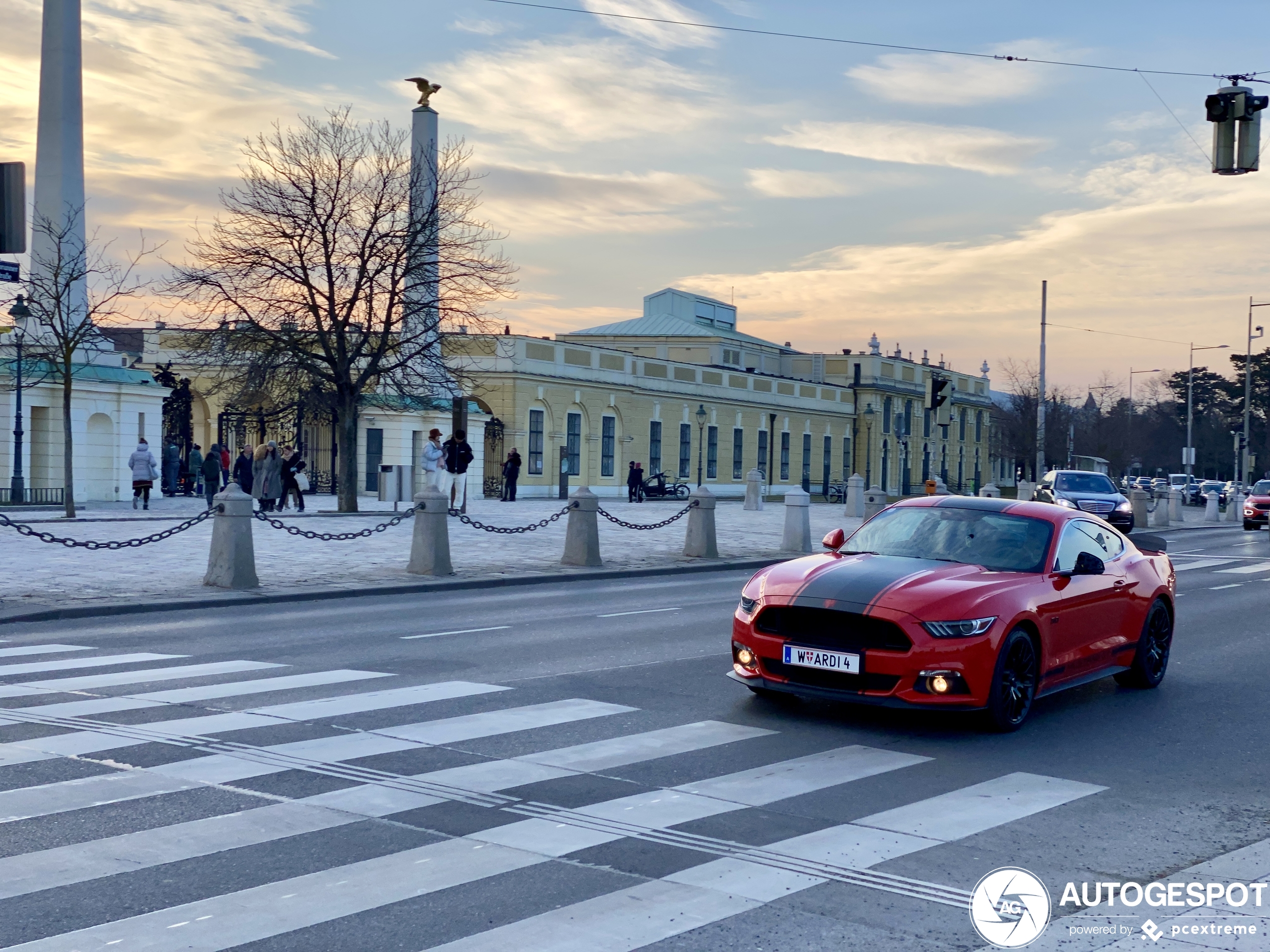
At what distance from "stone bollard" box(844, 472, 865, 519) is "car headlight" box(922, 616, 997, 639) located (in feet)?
110

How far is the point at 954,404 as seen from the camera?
97000 mm

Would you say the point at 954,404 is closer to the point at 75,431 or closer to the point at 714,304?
the point at 714,304

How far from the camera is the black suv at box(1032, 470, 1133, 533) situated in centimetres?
3269

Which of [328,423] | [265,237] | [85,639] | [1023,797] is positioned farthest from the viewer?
[328,423]

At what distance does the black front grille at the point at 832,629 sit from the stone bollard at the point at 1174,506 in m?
37.5

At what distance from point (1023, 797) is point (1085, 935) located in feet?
6.77

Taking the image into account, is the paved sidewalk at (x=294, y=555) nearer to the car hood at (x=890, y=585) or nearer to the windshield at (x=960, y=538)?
the windshield at (x=960, y=538)

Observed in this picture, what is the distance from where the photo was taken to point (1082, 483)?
34.5 m

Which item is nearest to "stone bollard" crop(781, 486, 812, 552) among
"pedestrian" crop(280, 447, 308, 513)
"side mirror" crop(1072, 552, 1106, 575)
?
"pedestrian" crop(280, 447, 308, 513)

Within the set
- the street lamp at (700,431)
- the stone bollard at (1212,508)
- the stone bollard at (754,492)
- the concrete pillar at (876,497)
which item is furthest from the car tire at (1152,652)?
the street lamp at (700,431)

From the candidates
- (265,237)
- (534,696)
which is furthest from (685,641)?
(265,237)

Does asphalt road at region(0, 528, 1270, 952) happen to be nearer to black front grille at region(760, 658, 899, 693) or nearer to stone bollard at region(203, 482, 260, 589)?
black front grille at region(760, 658, 899, 693)

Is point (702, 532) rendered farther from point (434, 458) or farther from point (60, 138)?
point (60, 138)

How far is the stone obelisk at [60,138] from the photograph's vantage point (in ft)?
107
